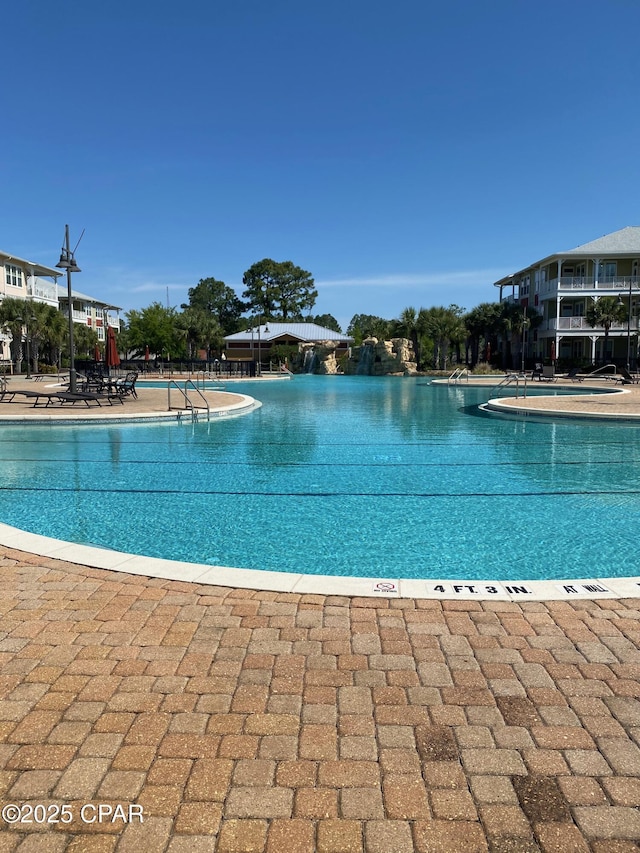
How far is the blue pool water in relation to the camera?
19.7ft

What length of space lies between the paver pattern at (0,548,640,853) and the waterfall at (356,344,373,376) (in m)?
51.9

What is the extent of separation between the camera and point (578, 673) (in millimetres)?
3141

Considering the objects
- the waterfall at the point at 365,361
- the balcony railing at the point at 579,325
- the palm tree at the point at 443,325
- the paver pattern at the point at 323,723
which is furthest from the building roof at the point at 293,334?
the paver pattern at the point at 323,723

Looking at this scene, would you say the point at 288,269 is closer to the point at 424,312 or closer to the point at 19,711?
the point at 424,312

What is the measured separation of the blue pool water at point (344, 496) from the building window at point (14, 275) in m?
39.5

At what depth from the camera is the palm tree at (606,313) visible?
130ft

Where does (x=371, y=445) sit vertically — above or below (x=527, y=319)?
below

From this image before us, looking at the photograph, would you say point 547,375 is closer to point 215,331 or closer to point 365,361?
point 365,361

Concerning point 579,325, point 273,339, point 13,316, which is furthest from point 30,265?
point 579,325

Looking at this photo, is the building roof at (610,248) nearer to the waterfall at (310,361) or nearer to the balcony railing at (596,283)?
the balcony railing at (596,283)

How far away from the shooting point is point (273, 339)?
67.1 metres

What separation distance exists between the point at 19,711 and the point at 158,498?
5.44 meters

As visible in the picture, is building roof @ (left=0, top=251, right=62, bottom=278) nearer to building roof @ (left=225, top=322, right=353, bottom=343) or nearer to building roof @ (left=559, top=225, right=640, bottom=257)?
building roof @ (left=225, top=322, right=353, bottom=343)

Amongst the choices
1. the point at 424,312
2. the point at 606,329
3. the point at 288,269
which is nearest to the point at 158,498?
the point at 606,329
